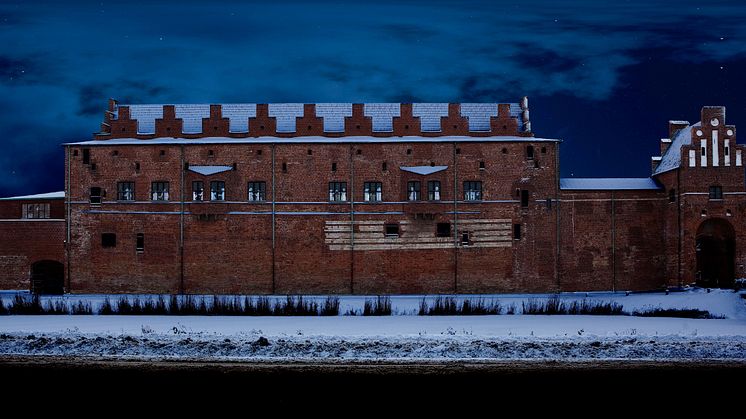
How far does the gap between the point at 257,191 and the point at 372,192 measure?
634 cm

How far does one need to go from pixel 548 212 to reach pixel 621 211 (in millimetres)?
3943

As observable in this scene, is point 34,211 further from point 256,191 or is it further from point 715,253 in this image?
point 715,253

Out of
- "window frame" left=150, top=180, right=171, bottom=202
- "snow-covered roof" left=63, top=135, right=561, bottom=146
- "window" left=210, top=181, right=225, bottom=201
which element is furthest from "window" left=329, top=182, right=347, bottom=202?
"window frame" left=150, top=180, right=171, bottom=202

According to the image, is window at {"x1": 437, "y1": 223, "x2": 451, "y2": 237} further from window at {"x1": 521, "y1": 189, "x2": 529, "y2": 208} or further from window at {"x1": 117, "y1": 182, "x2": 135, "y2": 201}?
window at {"x1": 117, "y1": 182, "x2": 135, "y2": 201}

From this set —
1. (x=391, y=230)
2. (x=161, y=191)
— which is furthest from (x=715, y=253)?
(x=161, y=191)

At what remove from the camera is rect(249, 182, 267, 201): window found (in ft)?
121

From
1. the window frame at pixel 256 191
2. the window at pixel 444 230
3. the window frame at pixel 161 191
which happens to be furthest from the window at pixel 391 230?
the window frame at pixel 161 191

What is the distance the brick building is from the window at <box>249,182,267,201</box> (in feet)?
0.18

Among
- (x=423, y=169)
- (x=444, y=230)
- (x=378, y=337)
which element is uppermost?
(x=423, y=169)

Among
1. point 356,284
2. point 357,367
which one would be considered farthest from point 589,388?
point 356,284

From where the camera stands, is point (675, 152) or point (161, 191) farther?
point (161, 191)

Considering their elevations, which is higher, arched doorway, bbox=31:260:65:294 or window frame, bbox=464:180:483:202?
window frame, bbox=464:180:483:202

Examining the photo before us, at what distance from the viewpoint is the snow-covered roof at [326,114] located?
1532 inches

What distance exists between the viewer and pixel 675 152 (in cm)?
3694
